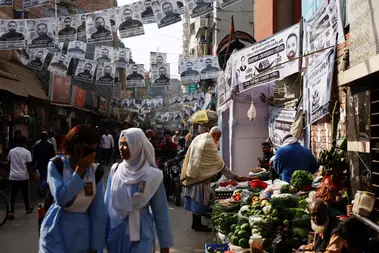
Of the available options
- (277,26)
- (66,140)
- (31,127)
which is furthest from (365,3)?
(31,127)

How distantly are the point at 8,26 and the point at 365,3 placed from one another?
12.5 meters

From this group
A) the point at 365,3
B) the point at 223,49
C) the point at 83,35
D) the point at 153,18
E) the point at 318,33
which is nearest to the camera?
the point at 365,3

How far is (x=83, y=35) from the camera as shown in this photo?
564 inches

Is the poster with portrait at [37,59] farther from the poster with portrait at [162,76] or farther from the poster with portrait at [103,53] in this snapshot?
the poster with portrait at [162,76]

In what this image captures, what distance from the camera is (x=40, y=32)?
48.4 ft

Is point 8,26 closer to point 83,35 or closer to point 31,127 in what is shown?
point 83,35

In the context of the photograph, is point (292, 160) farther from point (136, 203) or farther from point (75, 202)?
point (75, 202)

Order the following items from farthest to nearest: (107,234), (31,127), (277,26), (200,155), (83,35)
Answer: (31,127) < (277,26) < (83,35) < (200,155) < (107,234)

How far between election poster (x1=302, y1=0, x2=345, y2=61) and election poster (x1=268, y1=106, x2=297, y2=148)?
2.24m

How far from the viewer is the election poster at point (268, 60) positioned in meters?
8.91

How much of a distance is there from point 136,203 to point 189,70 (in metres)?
16.3

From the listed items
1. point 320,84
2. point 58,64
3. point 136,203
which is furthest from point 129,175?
point 58,64

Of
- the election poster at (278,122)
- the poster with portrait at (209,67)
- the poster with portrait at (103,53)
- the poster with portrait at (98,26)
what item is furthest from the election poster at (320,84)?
the poster with portrait at (103,53)

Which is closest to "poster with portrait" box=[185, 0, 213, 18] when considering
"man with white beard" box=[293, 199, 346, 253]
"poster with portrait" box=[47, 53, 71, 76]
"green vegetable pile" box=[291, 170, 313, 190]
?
"green vegetable pile" box=[291, 170, 313, 190]
